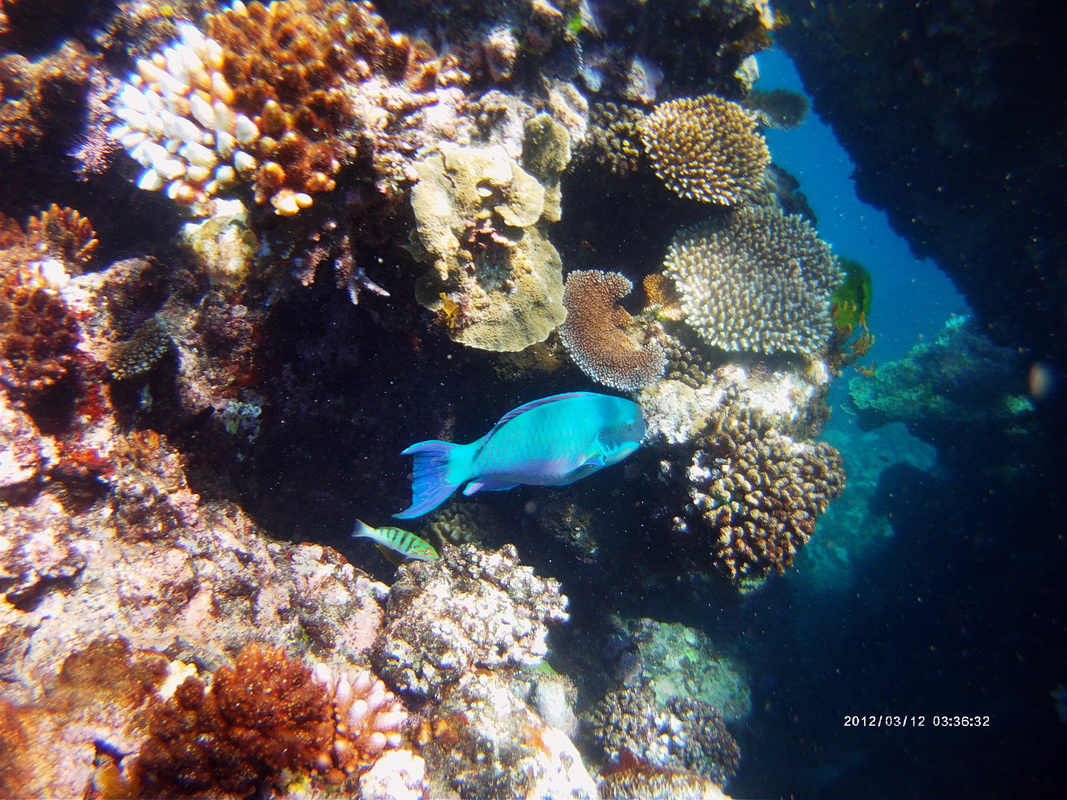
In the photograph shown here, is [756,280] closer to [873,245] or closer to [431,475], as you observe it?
[431,475]

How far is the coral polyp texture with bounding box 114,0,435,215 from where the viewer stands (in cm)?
249

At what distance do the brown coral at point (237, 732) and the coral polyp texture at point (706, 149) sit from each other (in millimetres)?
4785

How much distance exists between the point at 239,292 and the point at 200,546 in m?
1.76

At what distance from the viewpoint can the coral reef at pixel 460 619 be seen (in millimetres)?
3629

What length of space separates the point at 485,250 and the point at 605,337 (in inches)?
62.6

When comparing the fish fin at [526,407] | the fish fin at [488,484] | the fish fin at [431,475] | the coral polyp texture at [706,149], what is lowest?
the fish fin at [431,475]

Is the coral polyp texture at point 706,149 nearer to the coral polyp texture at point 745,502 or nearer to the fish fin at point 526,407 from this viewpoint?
the coral polyp texture at point 745,502

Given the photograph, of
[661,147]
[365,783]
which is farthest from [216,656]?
[661,147]

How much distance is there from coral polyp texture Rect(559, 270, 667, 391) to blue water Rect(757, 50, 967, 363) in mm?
65733

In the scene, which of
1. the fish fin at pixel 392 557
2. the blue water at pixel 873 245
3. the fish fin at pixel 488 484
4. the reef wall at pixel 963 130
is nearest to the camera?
the fish fin at pixel 488 484

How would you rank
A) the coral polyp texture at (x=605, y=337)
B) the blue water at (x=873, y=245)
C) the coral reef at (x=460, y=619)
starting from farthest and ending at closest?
the blue water at (x=873, y=245) < the coral polyp texture at (x=605, y=337) < the coral reef at (x=460, y=619)

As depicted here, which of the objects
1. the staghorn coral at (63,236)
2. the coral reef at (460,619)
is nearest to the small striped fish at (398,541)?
the coral reef at (460,619)

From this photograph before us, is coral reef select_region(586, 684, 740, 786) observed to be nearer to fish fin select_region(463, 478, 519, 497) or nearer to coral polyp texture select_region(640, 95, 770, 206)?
fish fin select_region(463, 478, 519, 497)

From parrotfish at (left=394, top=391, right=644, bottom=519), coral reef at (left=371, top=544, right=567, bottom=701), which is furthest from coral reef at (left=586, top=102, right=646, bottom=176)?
coral reef at (left=371, top=544, right=567, bottom=701)
